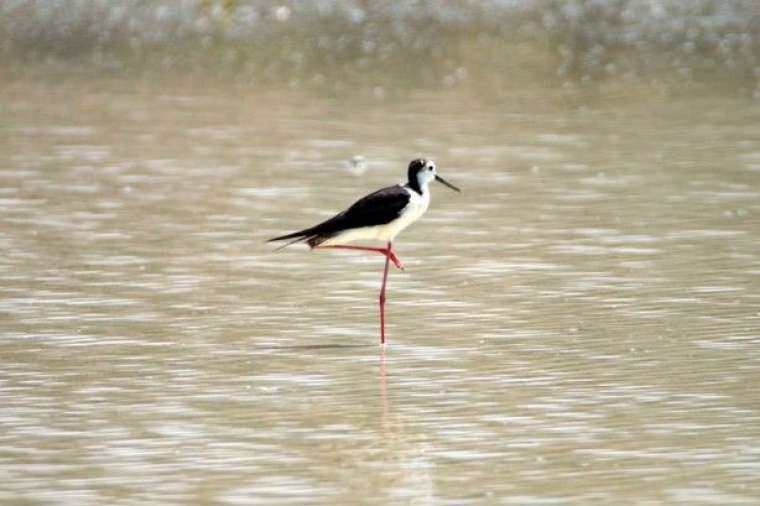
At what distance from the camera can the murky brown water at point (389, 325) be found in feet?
27.9

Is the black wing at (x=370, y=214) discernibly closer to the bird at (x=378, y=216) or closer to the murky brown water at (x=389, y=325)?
the bird at (x=378, y=216)

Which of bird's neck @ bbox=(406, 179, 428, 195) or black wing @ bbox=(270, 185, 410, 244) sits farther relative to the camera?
bird's neck @ bbox=(406, 179, 428, 195)

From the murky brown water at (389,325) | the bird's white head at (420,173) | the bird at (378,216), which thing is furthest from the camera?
the bird's white head at (420,173)

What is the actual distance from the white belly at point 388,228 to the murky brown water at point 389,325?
1.69ft

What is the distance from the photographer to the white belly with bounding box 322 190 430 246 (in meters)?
11.9

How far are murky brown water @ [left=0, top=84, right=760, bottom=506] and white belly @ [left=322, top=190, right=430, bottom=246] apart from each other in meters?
0.52

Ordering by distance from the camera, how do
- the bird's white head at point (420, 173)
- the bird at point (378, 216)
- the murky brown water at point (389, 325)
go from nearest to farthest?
the murky brown water at point (389, 325)
the bird at point (378, 216)
the bird's white head at point (420, 173)

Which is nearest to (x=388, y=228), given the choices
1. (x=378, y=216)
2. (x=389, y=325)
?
(x=378, y=216)

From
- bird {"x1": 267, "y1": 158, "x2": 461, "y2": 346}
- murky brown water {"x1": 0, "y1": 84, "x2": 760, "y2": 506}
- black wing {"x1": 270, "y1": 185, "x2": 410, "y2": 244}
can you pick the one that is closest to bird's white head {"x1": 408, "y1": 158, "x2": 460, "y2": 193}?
bird {"x1": 267, "y1": 158, "x2": 461, "y2": 346}

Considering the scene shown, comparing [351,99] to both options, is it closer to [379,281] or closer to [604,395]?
[379,281]

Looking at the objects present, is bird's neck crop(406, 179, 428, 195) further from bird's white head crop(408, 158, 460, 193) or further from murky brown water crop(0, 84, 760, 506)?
murky brown water crop(0, 84, 760, 506)

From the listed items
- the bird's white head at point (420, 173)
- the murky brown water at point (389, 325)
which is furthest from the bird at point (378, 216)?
the murky brown water at point (389, 325)

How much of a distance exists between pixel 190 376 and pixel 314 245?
6.25ft

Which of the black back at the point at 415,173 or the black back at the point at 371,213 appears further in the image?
the black back at the point at 415,173
